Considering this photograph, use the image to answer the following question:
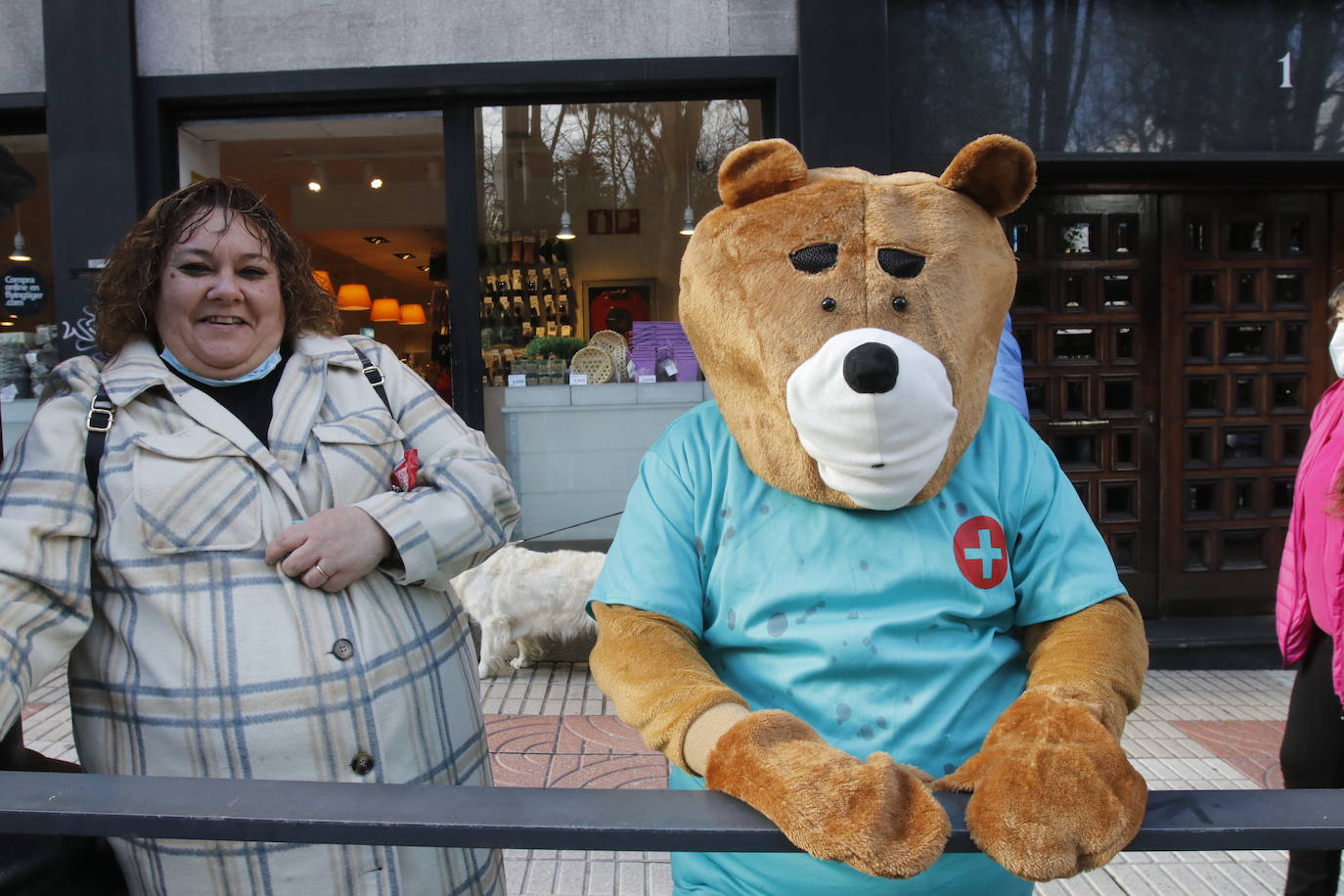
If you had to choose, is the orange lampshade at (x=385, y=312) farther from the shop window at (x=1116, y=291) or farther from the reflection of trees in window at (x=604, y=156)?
the shop window at (x=1116, y=291)

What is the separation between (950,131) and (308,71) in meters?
3.37

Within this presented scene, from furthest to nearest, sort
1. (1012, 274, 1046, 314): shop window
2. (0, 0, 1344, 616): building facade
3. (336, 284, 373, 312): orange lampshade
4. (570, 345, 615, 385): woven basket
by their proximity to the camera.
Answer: (336, 284, 373, 312): orange lampshade, (570, 345, 615, 385): woven basket, (1012, 274, 1046, 314): shop window, (0, 0, 1344, 616): building facade

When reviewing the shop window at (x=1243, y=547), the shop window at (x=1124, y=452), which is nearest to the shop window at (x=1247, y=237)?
the shop window at (x=1124, y=452)

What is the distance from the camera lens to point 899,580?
1380 millimetres

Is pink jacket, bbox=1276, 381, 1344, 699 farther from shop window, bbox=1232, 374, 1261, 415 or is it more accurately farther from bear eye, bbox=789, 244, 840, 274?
shop window, bbox=1232, 374, 1261, 415

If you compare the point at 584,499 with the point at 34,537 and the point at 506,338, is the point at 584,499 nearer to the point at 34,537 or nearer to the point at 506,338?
the point at 506,338

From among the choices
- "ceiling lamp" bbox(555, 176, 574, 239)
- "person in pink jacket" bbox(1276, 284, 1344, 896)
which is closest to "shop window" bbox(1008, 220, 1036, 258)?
"person in pink jacket" bbox(1276, 284, 1344, 896)

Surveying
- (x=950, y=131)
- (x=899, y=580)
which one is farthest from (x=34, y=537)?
(x=950, y=131)

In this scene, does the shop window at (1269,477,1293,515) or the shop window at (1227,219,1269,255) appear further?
A: the shop window at (1269,477,1293,515)

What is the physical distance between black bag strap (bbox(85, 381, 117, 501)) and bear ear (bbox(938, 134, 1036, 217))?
1439 millimetres

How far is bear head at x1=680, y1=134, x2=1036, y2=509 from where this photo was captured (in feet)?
4.26

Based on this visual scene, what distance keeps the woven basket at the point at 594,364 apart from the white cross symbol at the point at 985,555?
176 inches

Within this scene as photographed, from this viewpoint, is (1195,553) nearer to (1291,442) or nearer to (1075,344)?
(1291,442)

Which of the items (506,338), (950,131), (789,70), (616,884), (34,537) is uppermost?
(789,70)
